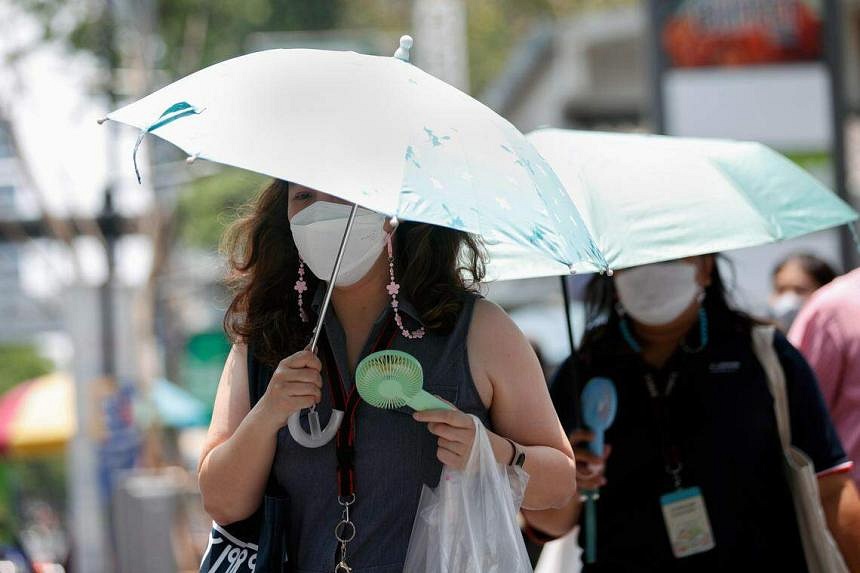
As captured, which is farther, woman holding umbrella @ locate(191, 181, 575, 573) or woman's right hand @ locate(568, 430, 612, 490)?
woman's right hand @ locate(568, 430, 612, 490)

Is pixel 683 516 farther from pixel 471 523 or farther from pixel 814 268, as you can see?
pixel 814 268

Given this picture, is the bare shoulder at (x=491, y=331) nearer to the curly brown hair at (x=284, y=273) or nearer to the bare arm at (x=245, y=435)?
the curly brown hair at (x=284, y=273)

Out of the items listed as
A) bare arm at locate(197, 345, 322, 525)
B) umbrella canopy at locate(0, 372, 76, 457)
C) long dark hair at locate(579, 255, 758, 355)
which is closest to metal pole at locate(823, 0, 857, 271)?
long dark hair at locate(579, 255, 758, 355)

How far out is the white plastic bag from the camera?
2.65 m

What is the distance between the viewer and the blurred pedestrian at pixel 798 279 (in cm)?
615

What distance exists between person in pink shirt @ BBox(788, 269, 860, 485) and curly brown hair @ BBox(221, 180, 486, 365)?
1332 millimetres

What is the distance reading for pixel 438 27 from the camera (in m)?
21.9

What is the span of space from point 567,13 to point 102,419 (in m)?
24.3

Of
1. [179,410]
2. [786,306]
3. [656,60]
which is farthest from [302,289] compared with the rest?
[179,410]

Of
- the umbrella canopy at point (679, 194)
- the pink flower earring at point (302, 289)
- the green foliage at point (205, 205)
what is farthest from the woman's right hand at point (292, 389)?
the green foliage at point (205, 205)

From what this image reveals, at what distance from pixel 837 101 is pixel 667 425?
663cm

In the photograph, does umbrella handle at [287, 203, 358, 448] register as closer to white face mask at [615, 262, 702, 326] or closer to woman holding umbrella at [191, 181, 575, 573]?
woman holding umbrella at [191, 181, 575, 573]

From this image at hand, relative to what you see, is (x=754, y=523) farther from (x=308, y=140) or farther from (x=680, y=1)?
(x=680, y=1)

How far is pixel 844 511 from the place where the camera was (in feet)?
11.5
